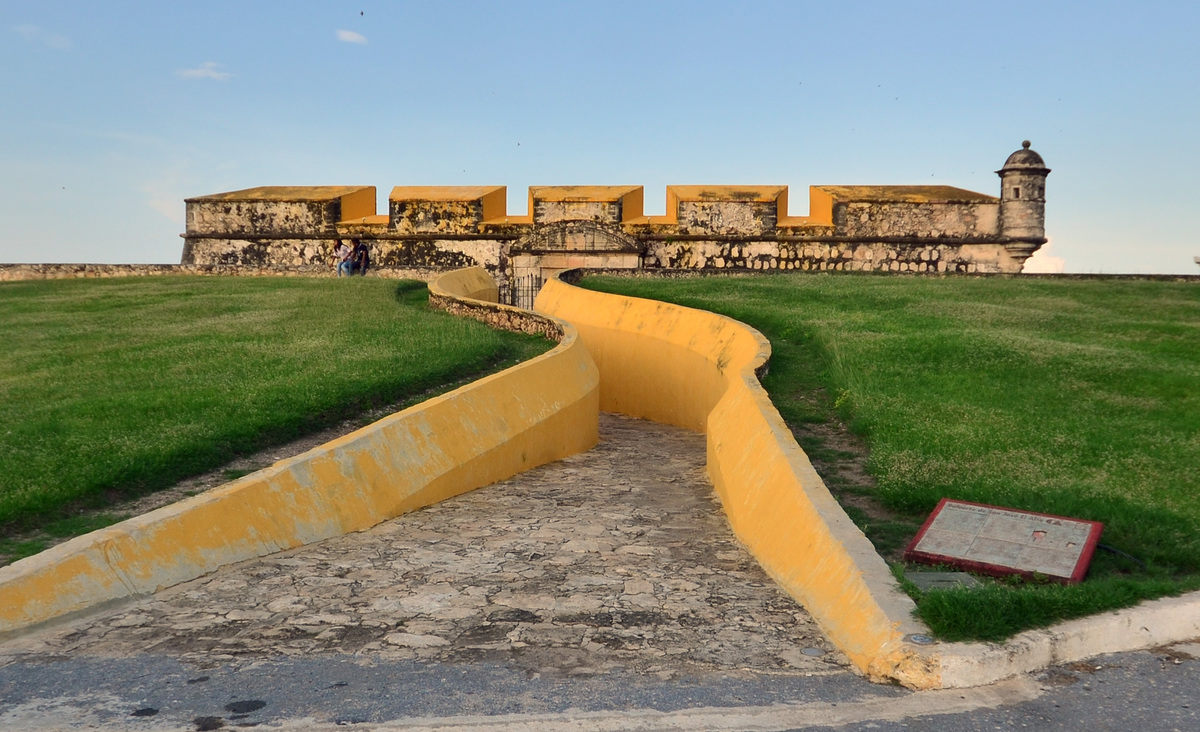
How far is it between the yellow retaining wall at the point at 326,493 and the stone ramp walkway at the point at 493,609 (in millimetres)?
155

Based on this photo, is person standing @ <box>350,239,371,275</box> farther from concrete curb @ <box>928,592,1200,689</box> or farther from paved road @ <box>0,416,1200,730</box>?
concrete curb @ <box>928,592,1200,689</box>

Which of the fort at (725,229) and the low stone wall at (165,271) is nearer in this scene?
the fort at (725,229)

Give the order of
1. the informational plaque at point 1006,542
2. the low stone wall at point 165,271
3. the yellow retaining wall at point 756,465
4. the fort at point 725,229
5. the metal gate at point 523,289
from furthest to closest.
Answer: the low stone wall at point 165,271
the metal gate at point 523,289
the fort at point 725,229
the informational plaque at point 1006,542
the yellow retaining wall at point 756,465

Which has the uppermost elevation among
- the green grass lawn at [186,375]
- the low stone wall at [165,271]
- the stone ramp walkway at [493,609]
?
the low stone wall at [165,271]

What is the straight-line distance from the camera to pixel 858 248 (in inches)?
947

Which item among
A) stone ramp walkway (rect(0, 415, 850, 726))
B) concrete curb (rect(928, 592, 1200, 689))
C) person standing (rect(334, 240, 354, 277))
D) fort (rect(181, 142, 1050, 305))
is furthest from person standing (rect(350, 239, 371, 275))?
concrete curb (rect(928, 592, 1200, 689))

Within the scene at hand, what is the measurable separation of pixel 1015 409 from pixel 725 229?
1587 centimetres

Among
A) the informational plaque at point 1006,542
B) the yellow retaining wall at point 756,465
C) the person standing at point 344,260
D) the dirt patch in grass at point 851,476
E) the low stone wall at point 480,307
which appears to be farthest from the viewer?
the person standing at point 344,260

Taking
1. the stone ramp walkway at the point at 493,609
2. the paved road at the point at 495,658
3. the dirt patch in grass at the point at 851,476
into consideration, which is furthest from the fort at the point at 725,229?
the paved road at the point at 495,658

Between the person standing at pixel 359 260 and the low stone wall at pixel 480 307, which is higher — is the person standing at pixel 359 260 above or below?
above

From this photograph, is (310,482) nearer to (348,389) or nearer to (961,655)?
(348,389)

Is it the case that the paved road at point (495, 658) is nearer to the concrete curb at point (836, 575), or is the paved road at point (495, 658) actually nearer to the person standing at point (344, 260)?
the concrete curb at point (836, 575)

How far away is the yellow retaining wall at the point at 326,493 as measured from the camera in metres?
5.53

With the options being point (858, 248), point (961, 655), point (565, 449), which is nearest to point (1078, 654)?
point (961, 655)
